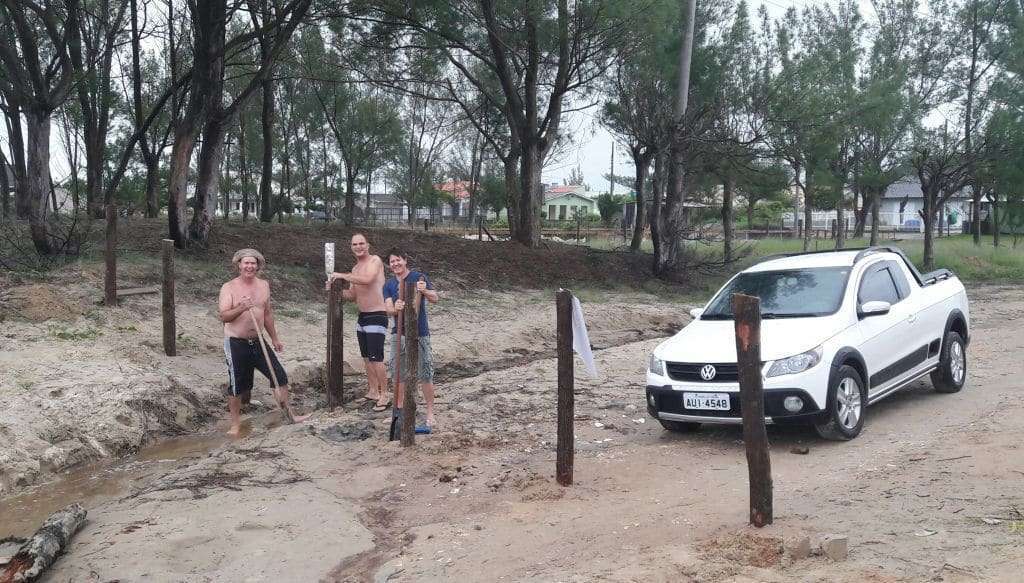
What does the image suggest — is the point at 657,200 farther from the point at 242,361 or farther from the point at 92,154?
the point at 242,361

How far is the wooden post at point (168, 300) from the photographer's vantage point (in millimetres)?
10844

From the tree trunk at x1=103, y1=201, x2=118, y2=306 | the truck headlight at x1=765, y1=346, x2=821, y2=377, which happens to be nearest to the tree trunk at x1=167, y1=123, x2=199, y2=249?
the tree trunk at x1=103, y1=201, x2=118, y2=306

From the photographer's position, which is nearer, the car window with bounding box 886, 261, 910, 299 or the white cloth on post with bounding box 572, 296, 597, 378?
the white cloth on post with bounding box 572, 296, 597, 378

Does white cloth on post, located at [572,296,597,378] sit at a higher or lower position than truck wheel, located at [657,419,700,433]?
higher

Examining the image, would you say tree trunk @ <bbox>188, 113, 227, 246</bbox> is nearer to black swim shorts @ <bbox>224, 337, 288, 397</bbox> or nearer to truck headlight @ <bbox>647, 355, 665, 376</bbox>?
black swim shorts @ <bbox>224, 337, 288, 397</bbox>

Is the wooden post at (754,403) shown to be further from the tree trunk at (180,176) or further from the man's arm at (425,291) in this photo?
the tree trunk at (180,176)

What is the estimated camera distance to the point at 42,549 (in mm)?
5285

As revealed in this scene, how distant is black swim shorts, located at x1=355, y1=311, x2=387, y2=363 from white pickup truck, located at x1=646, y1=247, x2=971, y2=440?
116 inches

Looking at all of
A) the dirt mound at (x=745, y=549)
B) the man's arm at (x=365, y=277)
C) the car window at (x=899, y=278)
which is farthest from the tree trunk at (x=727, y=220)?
the dirt mound at (x=745, y=549)

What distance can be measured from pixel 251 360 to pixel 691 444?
4.41m

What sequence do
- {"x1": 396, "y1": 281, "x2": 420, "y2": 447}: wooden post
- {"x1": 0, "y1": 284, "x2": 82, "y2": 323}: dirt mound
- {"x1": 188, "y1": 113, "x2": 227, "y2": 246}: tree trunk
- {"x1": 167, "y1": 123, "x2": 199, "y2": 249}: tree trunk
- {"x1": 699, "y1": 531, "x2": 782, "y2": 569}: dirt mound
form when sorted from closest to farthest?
{"x1": 699, "y1": 531, "x2": 782, "y2": 569}: dirt mound
{"x1": 396, "y1": 281, "x2": 420, "y2": 447}: wooden post
{"x1": 0, "y1": 284, "x2": 82, "y2": 323}: dirt mound
{"x1": 167, "y1": 123, "x2": 199, "y2": 249}: tree trunk
{"x1": 188, "y1": 113, "x2": 227, "y2": 246}: tree trunk

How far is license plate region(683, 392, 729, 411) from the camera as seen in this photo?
7484 mm

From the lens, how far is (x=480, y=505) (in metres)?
6.51

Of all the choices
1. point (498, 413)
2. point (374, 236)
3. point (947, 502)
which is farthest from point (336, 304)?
point (374, 236)
